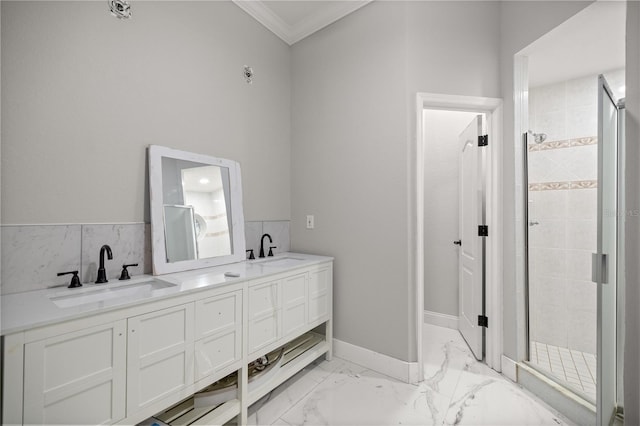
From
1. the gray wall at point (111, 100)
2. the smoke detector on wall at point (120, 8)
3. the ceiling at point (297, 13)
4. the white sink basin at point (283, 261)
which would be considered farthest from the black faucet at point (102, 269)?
the ceiling at point (297, 13)

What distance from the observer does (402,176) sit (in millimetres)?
2029

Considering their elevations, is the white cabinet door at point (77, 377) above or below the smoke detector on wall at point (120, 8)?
below

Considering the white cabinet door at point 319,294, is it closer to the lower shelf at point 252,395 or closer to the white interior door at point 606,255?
the lower shelf at point 252,395

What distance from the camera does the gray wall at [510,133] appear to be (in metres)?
1.89

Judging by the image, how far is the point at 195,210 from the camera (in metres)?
1.79

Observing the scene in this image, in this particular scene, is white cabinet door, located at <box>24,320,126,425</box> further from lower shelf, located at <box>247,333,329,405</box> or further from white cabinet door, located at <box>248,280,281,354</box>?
lower shelf, located at <box>247,333,329,405</box>

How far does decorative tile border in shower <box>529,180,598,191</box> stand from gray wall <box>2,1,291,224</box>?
2750 millimetres

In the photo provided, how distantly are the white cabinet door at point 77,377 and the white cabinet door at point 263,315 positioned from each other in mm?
637

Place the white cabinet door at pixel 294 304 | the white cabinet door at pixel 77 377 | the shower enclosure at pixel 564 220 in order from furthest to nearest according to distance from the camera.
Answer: the shower enclosure at pixel 564 220 → the white cabinet door at pixel 294 304 → the white cabinet door at pixel 77 377

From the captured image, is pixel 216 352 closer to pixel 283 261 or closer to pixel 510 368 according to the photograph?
pixel 283 261

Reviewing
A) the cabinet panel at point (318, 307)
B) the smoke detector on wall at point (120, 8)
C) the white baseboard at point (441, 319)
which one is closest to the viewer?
the smoke detector on wall at point (120, 8)

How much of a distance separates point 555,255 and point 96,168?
12.1 ft

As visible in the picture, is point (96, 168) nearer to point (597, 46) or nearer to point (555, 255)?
point (597, 46)

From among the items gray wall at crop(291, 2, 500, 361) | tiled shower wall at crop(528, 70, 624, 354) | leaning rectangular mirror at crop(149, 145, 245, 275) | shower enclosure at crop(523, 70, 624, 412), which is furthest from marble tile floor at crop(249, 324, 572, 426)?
leaning rectangular mirror at crop(149, 145, 245, 275)
